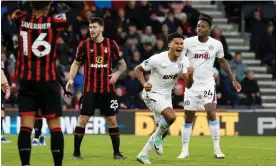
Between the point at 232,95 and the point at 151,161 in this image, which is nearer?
the point at 151,161

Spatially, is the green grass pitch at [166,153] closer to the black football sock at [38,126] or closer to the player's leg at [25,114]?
the black football sock at [38,126]

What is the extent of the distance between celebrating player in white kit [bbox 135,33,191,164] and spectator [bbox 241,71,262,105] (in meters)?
12.4

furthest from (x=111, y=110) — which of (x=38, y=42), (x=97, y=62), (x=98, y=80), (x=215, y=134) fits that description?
(x=38, y=42)

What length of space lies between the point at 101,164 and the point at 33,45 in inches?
118

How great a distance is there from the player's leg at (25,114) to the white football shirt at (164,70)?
2.98 m

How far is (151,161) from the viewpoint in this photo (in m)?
12.6

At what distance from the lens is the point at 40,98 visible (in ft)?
32.2

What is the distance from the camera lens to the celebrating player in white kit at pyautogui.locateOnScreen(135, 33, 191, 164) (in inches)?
482

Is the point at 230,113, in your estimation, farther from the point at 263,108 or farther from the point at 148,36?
the point at 148,36

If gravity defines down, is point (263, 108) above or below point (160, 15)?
below

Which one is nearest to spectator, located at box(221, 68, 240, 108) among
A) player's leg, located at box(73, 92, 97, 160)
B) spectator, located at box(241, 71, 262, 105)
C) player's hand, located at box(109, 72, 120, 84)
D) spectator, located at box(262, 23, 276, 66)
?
spectator, located at box(241, 71, 262, 105)

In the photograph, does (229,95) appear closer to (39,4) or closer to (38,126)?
(38,126)

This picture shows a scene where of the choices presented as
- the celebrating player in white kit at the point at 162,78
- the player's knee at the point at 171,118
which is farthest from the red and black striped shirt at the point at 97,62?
the player's knee at the point at 171,118

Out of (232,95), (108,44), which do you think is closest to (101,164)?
(108,44)
